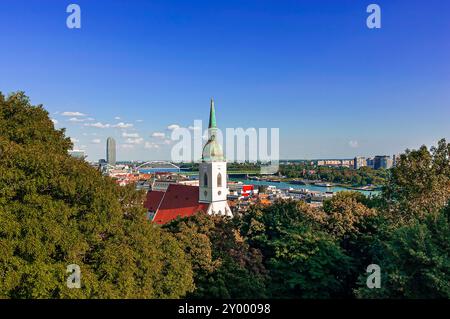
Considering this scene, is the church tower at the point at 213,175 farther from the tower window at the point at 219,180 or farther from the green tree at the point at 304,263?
the green tree at the point at 304,263

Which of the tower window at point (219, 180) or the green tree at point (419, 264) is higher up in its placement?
the tower window at point (219, 180)

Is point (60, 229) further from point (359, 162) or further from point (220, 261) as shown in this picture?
point (359, 162)

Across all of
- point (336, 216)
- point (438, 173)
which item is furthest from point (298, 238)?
point (438, 173)

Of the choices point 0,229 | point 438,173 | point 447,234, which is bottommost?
point 447,234

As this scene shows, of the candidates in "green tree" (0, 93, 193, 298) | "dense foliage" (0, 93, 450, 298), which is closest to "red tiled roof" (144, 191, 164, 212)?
"dense foliage" (0, 93, 450, 298)

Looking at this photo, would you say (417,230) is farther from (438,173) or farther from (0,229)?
(0,229)

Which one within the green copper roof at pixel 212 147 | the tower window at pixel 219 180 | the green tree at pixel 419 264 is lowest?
the green tree at pixel 419 264

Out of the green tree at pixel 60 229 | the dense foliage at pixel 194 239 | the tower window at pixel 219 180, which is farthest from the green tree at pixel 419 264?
the tower window at pixel 219 180
